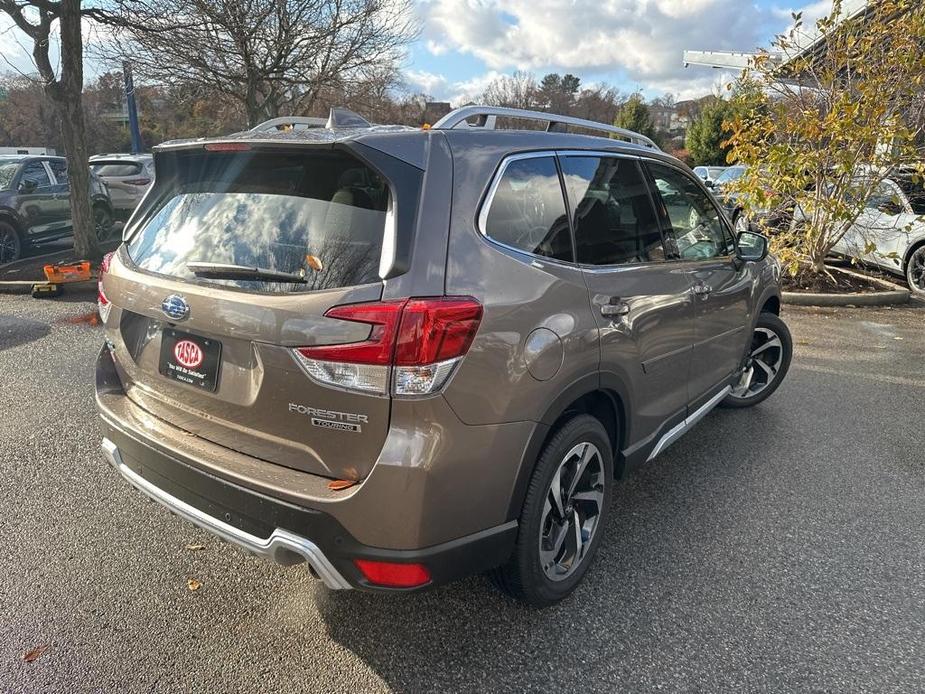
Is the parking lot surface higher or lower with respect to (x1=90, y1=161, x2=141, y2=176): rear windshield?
lower

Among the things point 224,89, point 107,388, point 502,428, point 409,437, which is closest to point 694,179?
point 502,428

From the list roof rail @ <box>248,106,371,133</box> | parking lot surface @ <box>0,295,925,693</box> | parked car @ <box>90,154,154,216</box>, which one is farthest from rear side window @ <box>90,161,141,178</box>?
roof rail @ <box>248,106,371,133</box>

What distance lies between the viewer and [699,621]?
258 centimetres

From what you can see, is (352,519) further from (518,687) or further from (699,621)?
(699,621)

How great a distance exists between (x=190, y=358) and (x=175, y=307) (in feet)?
0.61

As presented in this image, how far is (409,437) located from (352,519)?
32cm

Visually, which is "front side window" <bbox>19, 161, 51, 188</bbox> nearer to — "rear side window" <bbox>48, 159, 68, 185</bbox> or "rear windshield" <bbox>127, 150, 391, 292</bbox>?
"rear side window" <bbox>48, 159, 68, 185</bbox>

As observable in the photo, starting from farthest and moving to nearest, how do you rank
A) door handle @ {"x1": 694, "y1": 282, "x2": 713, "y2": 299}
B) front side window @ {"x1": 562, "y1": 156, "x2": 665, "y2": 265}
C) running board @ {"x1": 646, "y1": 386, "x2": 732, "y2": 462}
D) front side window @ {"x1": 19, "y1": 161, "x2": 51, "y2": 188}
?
1. front side window @ {"x1": 19, "y1": 161, "x2": 51, "y2": 188}
2. door handle @ {"x1": 694, "y1": 282, "x2": 713, "y2": 299}
3. running board @ {"x1": 646, "y1": 386, "x2": 732, "y2": 462}
4. front side window @ {"x1": 562, "y1": 156, "x2": 665, "y2": 265}

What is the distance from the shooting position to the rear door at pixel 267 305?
2.00 m

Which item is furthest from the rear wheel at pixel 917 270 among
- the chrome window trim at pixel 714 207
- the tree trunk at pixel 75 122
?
the tree trunk at pixel 75 122

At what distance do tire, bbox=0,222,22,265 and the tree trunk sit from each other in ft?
2.98

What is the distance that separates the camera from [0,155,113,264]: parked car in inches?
412

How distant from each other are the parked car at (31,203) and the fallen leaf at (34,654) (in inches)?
399

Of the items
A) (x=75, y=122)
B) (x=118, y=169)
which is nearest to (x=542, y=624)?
(x=75, y=122)
